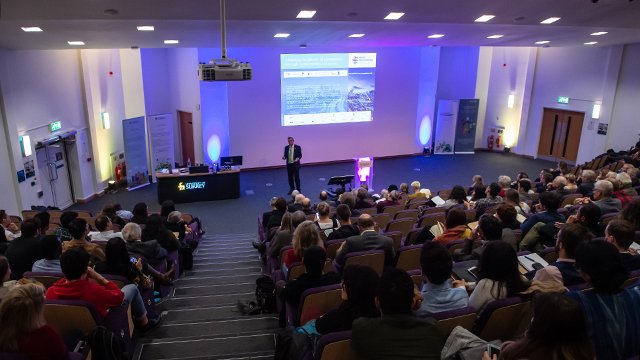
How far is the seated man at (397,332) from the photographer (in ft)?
7.01

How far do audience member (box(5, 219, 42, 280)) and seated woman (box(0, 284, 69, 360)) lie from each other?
2264 millimetres

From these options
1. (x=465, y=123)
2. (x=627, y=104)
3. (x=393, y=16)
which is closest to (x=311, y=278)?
(x=393, y=16)

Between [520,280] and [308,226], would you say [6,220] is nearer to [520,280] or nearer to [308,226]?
[308,226]

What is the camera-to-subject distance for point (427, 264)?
270 cm

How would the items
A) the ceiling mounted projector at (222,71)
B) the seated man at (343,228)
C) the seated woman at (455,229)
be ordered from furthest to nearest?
the ceiling mounted projector at (222,71)
the seated man at (343,228)
the seated woman at (455,229)

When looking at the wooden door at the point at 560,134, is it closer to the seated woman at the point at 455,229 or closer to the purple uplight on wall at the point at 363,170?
the purple uplight on wall at the point at 363,170

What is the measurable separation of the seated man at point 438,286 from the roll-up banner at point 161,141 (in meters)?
11.6

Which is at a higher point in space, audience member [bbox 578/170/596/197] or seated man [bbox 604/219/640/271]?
seated man [bbox 604/219/640/271]

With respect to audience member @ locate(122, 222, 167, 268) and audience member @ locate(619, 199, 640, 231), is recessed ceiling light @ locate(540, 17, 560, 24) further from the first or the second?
audience member @ locate(122, 222, 167, 268)

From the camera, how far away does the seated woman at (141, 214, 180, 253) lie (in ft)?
17.6

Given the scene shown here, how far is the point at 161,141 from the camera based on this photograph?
1323 centimetres

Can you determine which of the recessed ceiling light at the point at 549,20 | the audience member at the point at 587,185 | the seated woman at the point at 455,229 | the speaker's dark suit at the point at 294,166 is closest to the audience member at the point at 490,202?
the seated woman at the point at 455,229

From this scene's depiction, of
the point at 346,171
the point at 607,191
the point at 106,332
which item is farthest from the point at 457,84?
the point at 106,332

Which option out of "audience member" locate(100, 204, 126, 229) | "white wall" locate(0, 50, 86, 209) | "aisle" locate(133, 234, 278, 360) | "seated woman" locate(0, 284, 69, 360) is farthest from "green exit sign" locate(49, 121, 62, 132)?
"seated woman" locate(0, 284, 69, 360)
